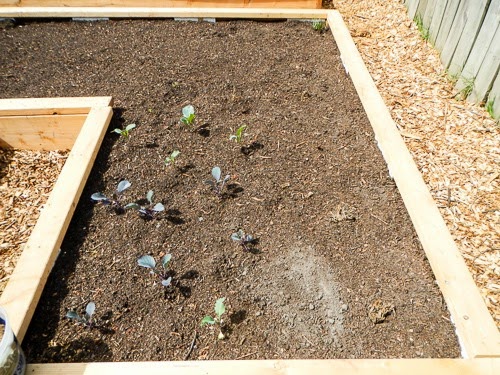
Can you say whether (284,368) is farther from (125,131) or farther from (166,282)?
(125,131)

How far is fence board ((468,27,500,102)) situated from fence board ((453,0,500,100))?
3 cm

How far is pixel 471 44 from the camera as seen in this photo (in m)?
2.91

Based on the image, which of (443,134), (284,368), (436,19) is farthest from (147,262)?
(436,19)

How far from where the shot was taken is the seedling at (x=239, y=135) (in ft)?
7.88

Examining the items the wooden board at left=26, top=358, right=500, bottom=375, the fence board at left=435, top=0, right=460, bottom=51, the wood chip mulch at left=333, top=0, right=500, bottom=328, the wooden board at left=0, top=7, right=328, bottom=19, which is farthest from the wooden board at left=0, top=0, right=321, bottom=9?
the wooden board at left=26, top=358, right=500, bottom=375

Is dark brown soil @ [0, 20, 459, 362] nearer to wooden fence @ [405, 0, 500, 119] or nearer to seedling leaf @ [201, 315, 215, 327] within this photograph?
seedling leaf @ [201, 315, 215, 327]

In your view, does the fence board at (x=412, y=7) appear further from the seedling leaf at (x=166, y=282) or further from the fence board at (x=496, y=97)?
the seedling leaf at (x=166, y=282)

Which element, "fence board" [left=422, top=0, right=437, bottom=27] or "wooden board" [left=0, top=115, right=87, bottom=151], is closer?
"wooden board" [left=0, top=115, right=87, bottom=151]

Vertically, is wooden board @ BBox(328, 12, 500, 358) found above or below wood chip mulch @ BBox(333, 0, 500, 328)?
above

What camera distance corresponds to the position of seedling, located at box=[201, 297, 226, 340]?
1.61 m

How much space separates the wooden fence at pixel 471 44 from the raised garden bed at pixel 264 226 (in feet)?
2.63

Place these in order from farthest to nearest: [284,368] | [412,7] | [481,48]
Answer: [412,7] < [481,48] < [284,368]

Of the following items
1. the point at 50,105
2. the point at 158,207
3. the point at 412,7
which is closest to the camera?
the point at 158,207

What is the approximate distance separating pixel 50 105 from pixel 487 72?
3.04 meters
